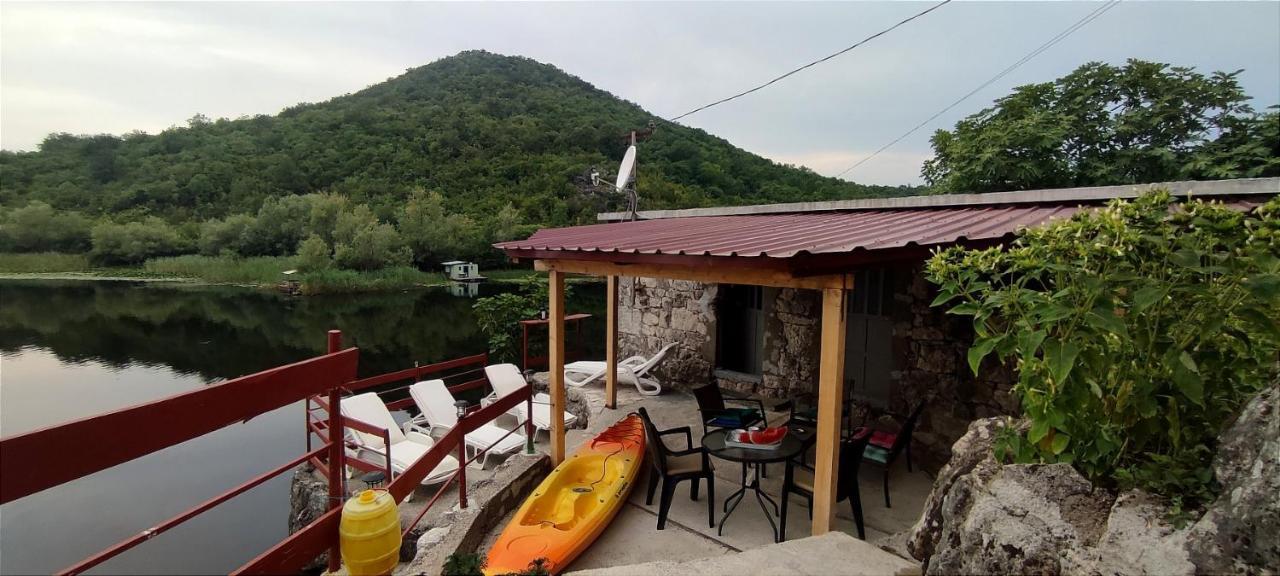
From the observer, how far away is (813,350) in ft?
20.2

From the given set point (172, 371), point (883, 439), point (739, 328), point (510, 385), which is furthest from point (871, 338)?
point (172, 371)

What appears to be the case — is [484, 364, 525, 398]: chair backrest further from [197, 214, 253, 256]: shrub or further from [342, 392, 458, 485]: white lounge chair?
A: [197, 214, 253, 256]: shrub

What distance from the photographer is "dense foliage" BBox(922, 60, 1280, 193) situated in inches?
524

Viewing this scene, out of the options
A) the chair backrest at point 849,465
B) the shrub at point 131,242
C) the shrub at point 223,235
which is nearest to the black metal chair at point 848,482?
the chair backrest at point 849,465

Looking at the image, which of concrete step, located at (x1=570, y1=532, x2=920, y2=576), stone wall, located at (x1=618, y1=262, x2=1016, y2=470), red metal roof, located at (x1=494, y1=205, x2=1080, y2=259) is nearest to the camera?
concrete step, located at (x1=570, y1=532, x2=920, y2=576)

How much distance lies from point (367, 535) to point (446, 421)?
230 inches

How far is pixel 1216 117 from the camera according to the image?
1391 centimetres

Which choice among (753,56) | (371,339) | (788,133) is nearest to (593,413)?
(753,56)

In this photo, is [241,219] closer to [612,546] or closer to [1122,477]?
[612,546]

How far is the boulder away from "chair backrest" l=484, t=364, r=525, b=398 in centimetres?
696

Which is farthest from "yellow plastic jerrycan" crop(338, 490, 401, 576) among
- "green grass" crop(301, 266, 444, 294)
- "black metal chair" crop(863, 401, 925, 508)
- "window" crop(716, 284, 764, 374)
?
"green grass" crop(301, 266, 444, 294)

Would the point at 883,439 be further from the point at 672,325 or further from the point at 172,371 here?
the point at 172,371

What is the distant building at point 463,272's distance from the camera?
28516 mm

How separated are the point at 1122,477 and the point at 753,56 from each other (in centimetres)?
1357
